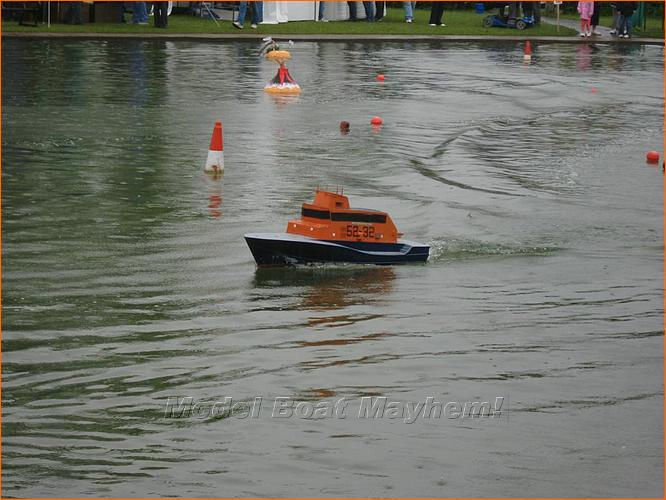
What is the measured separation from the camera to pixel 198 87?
33000 millimetres

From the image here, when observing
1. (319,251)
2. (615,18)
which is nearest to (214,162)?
(319,251)

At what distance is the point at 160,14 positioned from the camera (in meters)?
47.4

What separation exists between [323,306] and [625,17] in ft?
127

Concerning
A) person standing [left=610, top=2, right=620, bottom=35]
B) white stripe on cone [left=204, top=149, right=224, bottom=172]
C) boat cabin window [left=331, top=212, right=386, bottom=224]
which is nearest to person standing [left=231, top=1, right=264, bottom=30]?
person standing [left=610, top=2, right=620, bottom=35]

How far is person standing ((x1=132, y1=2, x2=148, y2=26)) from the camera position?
49.5m

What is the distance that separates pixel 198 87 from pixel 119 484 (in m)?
24.2

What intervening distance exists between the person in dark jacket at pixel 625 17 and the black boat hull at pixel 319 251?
35.3 meters

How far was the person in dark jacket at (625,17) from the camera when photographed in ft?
163

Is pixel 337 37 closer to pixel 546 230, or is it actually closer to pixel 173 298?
pixel 546 230

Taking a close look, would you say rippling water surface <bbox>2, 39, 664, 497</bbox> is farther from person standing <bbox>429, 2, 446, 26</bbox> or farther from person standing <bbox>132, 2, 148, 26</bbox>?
person standing <bbox>429, 2, 446, 26</bbox>

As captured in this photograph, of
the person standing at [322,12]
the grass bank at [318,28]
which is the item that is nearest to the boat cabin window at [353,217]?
the grass bank at [318,28]

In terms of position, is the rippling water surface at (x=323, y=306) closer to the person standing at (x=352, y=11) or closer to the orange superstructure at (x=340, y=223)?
the orange superstructure at (x=340, y=223)

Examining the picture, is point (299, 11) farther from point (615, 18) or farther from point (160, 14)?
point (615, 18)

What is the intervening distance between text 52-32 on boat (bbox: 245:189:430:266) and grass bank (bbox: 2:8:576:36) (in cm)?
3097
